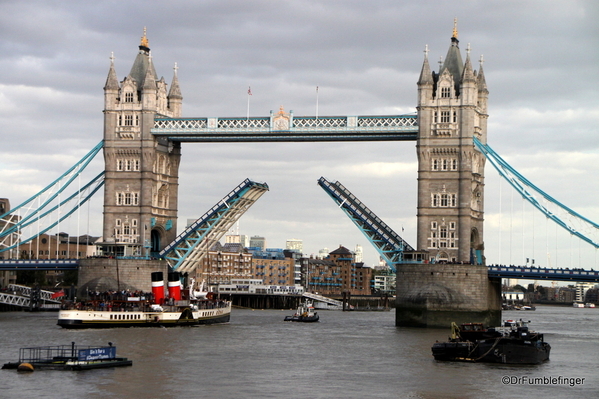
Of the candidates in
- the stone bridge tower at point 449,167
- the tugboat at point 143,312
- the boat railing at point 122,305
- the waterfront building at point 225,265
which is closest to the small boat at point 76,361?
the tugboat at point 143,312

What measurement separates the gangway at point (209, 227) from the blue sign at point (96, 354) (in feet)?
120

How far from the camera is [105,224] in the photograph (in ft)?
286

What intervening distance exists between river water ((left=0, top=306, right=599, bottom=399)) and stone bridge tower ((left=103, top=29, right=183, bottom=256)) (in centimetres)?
1957

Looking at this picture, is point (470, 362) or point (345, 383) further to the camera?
point (470, 362)

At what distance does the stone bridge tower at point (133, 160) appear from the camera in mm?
85938

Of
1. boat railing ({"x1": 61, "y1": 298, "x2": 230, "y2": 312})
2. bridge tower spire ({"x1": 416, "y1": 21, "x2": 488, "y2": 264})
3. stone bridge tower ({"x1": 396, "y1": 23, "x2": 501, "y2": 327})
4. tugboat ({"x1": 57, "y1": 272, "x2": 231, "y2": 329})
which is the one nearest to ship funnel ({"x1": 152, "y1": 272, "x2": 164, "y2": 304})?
tugboat ({"x1": 57, "y1": 272, "x2": 231, "y2": 329})

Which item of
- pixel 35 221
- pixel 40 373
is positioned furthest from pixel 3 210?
pixel 40 373

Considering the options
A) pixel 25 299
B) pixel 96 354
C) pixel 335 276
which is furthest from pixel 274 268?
pixel 96 354

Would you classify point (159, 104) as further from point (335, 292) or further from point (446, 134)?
point (335, 292)

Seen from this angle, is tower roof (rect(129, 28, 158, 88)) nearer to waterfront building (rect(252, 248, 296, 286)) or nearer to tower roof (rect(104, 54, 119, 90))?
tower roof (rect(104, 54, 119, 90))

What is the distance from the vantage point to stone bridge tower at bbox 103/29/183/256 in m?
85.9

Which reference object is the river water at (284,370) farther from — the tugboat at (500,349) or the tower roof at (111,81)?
the tower roof at (111,81)

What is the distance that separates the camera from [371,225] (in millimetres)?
77188

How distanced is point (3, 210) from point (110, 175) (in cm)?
4378
